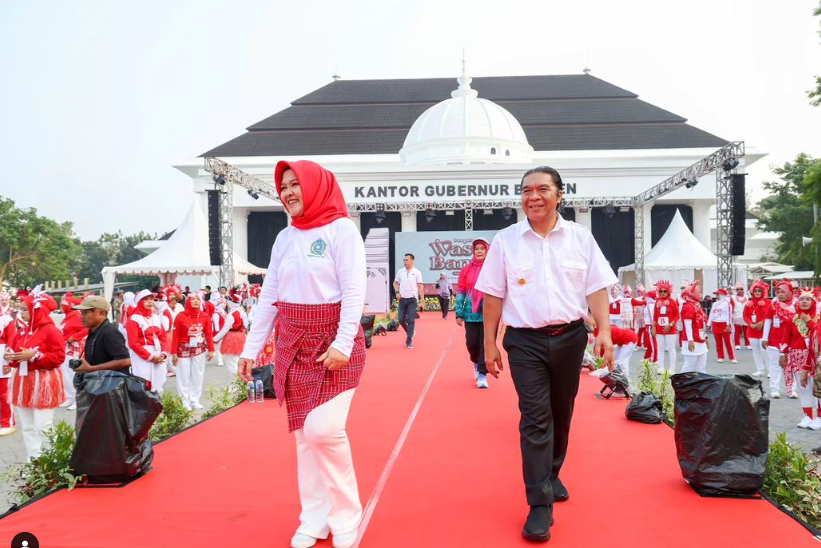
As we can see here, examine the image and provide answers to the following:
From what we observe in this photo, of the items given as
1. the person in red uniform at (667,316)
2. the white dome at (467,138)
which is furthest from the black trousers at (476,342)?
the white dome at (467,138)

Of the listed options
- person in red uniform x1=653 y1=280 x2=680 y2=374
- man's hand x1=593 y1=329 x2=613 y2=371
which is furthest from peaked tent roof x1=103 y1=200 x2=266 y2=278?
man's hand x1=593 y1=329 x2=613 y2=371

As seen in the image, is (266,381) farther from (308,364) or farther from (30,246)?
(30,246)

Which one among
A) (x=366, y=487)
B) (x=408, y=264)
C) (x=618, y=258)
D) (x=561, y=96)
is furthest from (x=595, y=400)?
(x=561, y=96)

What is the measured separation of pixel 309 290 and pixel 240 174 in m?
20.4

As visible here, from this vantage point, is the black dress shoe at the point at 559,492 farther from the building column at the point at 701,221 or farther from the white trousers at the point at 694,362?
the building column at the point at 701,221

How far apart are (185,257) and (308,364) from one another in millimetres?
23193

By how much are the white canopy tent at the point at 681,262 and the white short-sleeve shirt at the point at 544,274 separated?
24.3 m

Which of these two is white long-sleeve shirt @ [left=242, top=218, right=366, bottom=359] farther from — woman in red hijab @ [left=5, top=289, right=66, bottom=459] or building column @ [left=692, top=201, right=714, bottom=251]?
building column @ [left=692, top=201, right=714, bottom=251]

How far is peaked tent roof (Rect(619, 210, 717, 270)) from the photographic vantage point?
25.8 metres

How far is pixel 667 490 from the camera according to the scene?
12.3 ft

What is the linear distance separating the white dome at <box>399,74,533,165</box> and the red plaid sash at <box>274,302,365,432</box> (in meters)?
34.8

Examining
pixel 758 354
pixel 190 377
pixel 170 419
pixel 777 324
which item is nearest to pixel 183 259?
pixel 190 377

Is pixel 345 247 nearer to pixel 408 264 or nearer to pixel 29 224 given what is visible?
pixel 408 264

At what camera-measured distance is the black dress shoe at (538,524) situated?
298 cm
